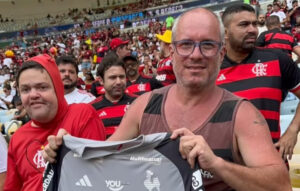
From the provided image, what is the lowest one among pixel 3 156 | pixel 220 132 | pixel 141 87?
pixel 3 156

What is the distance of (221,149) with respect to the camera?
4.53 feet

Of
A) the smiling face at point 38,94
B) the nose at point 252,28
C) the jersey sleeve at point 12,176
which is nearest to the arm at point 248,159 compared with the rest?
the smiling face at point 38,94

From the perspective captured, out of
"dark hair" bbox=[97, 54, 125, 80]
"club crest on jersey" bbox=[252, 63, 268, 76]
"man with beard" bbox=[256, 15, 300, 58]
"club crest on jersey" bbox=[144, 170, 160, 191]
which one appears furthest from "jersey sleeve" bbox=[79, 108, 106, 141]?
"man with beard" bbox=[256, 15, 300, 58]

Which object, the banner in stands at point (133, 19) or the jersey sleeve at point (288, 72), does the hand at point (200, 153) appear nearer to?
the jersey sleeve at point (288, 72)

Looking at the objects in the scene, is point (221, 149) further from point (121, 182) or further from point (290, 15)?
point (290, 15)

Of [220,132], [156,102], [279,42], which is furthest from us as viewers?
[279,42]

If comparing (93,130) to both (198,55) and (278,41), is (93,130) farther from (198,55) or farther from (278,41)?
(278,41)

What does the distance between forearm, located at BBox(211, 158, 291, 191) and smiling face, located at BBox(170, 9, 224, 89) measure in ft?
1.16

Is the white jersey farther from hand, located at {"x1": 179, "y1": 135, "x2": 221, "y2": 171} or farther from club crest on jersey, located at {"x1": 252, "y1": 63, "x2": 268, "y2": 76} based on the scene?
hand, located at {"x1": 179, "y1": 135, "x2": 221, "y2": 171}

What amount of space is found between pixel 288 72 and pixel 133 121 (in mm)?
1275

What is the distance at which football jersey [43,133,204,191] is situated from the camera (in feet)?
4.56

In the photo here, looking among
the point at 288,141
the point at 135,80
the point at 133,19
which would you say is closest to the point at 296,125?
the point at 288,141

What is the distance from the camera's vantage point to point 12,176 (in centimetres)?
204

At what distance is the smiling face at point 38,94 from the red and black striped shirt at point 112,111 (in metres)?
1.32
